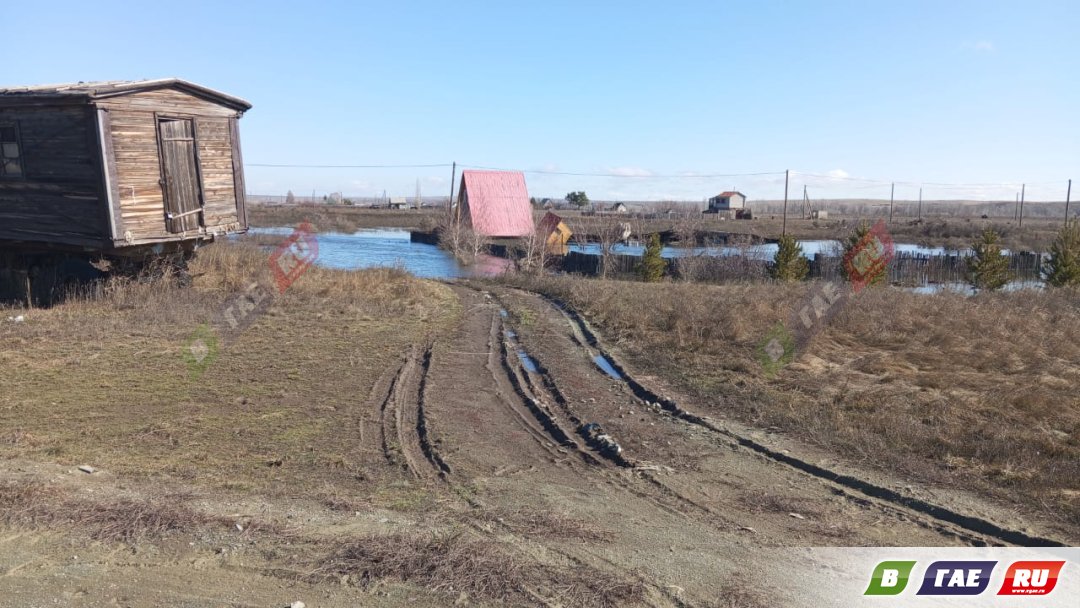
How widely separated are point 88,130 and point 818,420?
1333cm

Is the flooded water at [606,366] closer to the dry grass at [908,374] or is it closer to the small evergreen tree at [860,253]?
the dry grass at [908,374]

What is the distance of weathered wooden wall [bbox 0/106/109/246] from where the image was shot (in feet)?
44.4

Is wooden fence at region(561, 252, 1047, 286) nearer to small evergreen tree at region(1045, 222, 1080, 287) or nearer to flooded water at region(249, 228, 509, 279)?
small evergreen tree at region(1045, 222, 1080, 287)

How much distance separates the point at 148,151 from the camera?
563 inches

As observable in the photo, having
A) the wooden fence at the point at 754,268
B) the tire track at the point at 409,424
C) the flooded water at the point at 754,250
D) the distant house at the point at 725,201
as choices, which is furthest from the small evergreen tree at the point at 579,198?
the tire track at the point at 409,424

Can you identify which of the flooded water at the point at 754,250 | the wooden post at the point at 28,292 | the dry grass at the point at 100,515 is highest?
the wooden post at the point at 28,292

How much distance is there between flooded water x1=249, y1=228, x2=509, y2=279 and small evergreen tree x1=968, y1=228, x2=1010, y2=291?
1790 cm

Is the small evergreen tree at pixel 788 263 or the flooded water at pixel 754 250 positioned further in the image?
the flooded water at pixel 754 250

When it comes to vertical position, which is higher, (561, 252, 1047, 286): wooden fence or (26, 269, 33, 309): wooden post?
(26, 269, 33, 309): wooden post

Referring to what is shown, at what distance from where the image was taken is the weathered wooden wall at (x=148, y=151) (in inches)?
542

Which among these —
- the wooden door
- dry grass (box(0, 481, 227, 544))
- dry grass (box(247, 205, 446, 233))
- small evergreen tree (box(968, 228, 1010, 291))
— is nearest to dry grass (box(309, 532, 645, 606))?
dry grass (box(0, 481, 227, 544))

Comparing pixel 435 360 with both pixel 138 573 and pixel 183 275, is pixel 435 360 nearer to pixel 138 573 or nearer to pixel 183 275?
pixel 138 573

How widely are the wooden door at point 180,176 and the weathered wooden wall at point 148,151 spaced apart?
0.14 metres

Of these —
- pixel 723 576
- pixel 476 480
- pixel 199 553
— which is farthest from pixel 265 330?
pixel 723 576
